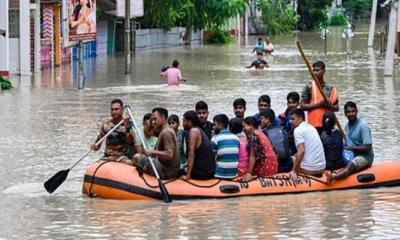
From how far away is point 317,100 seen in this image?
1644 centimetres

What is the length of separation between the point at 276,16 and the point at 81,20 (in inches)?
2093

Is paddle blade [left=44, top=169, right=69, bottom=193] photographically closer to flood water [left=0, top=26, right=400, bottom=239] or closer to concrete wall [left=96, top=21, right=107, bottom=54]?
flood water [left=0, top=26, right=400, bottom=239]

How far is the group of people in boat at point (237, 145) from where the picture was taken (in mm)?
13867

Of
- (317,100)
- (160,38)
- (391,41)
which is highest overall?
(317,100)

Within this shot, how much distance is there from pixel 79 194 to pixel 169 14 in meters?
48.4

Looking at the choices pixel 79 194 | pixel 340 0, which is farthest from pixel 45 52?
pixel 340 0

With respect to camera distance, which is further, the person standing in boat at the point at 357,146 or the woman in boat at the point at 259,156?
the person standing in boat at the point at 357,146

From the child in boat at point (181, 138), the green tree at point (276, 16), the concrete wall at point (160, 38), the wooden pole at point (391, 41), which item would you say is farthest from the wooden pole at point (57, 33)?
the green tree at point (276, 16)

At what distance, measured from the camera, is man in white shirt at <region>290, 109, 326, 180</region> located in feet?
46.8

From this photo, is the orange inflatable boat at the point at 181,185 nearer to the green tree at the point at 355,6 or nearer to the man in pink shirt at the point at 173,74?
the man in pink shirt at the point at 173,74

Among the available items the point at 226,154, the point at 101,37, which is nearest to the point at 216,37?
the point at 101,37

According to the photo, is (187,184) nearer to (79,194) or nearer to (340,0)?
(79,194)

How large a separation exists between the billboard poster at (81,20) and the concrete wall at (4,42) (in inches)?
87.7

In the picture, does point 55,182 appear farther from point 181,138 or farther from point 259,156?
point 259,156
